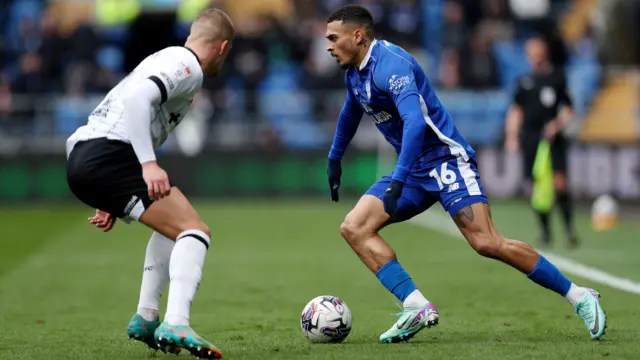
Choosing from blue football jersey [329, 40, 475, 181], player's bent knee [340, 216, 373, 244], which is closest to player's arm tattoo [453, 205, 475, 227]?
blue football jersey [329, 40, 475, 181]

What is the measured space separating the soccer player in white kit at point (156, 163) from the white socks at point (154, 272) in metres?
0.04

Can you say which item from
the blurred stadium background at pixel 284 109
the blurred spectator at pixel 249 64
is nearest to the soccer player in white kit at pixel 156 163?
the blurred stadium background at pixel 284 109

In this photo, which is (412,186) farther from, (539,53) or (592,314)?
(539,53)

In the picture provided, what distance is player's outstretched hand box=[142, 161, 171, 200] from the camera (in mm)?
6375

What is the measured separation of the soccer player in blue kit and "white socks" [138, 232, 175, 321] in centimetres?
118

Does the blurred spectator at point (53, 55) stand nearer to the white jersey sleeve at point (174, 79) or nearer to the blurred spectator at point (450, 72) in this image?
the blurred spectator at point (450, 72)

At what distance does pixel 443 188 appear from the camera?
761 cm

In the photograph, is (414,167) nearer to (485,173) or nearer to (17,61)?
(485,173)

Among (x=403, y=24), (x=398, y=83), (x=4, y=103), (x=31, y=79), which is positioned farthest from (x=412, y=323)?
(x=403, y=24)

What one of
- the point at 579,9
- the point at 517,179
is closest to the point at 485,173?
the point at 517,179

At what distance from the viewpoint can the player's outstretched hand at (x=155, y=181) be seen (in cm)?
638

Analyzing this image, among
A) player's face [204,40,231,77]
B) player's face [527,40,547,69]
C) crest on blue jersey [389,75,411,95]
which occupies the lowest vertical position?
player's face [527,40,547,69]

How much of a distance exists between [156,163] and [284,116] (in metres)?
16.1

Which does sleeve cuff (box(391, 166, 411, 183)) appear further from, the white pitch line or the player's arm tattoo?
the white pitch line
